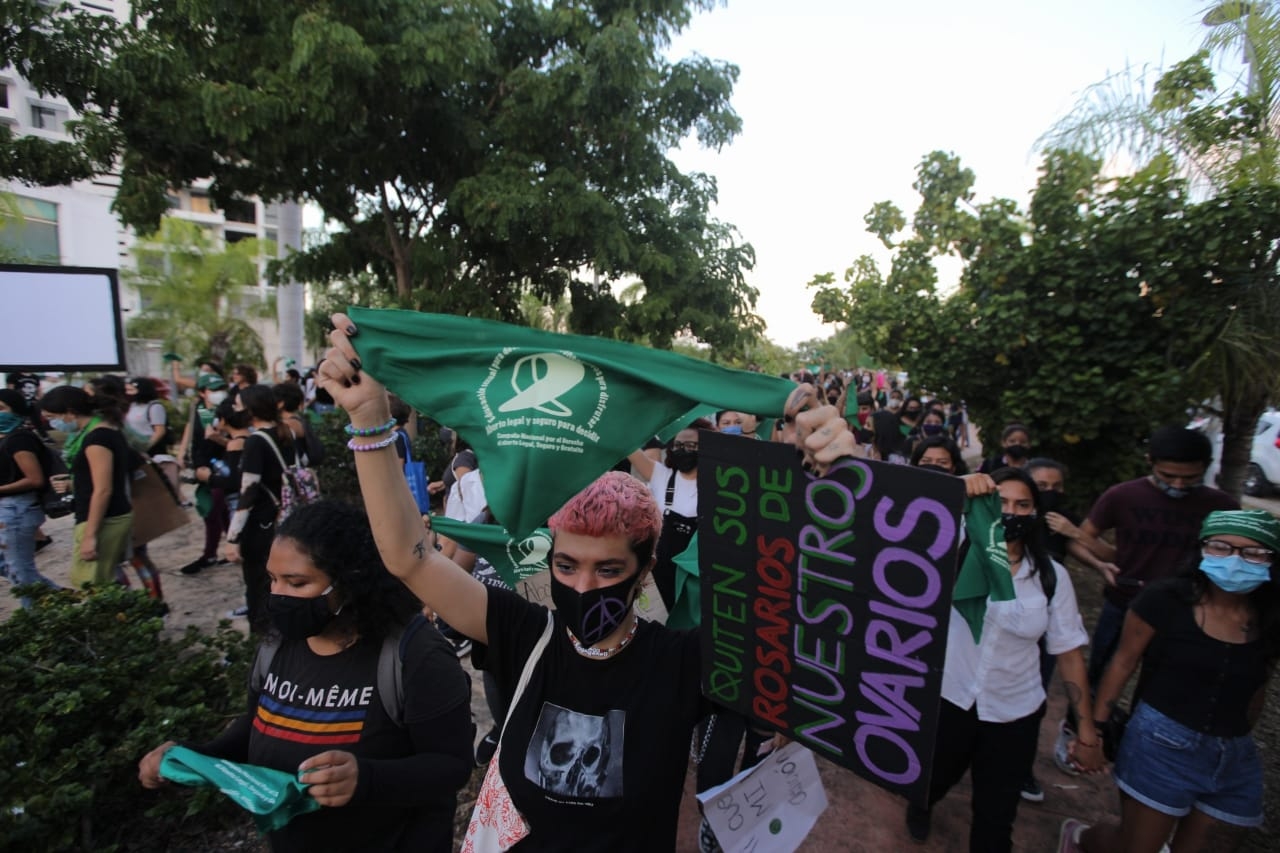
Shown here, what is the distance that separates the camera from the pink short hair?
179 centimetres

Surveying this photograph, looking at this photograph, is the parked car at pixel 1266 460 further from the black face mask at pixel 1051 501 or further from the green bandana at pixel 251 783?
the green bandana at pixel 251 783

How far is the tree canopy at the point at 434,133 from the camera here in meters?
7.33

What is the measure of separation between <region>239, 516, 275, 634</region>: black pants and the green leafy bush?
1004mm

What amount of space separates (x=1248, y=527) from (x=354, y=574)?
3.21 meters

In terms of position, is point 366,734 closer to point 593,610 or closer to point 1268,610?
point 593,610

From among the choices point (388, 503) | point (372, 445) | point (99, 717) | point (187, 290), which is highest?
point (372, 445)

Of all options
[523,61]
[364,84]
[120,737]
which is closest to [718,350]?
[523,61]

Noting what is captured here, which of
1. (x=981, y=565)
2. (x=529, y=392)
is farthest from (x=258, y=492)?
(x=981, y=565)

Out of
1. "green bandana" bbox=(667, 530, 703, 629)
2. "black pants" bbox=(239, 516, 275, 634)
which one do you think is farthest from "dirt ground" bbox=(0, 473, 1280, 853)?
"black pants" bbox=(239, 516, 275, 634)

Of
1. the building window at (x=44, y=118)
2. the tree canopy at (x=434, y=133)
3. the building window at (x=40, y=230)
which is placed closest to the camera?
the tree canopy at (x=434, y=133)

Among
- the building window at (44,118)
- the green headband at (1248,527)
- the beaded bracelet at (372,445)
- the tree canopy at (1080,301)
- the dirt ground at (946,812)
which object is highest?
the building window at (44,118)

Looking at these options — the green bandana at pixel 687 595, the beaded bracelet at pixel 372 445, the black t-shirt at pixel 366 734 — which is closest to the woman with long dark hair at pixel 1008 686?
the green bandana at pixel 687 595

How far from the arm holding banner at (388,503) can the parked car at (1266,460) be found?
1385cm

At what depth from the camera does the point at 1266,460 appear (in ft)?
→ 36.7
